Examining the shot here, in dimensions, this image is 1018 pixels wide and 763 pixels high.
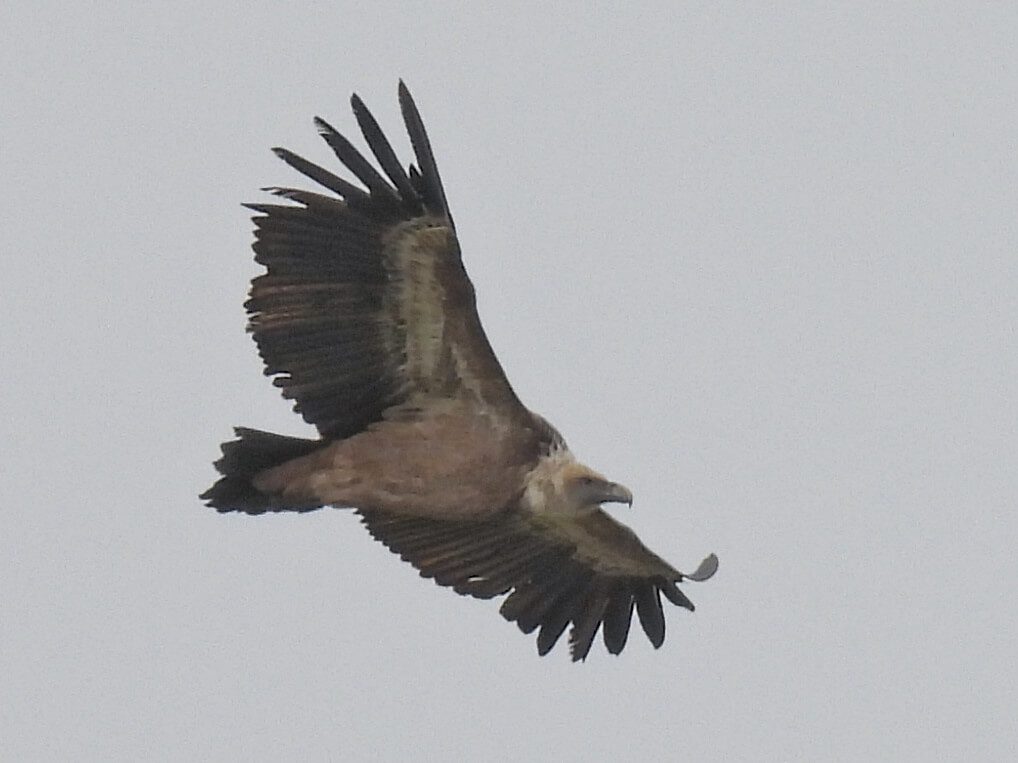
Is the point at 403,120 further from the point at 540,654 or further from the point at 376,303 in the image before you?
the point at 540,654

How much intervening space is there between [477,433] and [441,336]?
0.66 meters

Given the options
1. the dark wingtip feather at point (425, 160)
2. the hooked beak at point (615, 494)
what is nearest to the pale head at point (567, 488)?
the hooked beak at point (615, 494)

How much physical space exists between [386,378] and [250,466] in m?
1.01

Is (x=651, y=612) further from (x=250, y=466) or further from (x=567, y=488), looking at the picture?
(x=250, y=466)

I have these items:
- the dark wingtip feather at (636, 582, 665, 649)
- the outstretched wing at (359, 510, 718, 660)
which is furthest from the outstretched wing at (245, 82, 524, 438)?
the dark wingtip feather at (636, 582, 665, 649)

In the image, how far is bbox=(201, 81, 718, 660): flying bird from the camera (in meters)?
15.5

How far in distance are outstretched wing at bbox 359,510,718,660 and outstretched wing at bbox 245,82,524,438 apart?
111cm

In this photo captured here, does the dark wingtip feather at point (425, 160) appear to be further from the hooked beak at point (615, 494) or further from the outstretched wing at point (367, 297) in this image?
the hooked beak at point (615, 494)

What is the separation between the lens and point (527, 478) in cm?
1634

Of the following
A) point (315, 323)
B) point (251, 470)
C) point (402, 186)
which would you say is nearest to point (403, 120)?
point (402, 186)

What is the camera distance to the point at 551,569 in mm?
17359

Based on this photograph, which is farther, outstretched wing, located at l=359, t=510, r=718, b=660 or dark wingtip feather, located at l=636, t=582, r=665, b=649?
dark wingtip feather, located at l=636, t=582, r=665, b=649

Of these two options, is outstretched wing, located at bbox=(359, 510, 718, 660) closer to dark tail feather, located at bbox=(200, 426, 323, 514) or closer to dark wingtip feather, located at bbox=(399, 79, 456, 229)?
dark tail feather, located at bbox=(200, 426, 323, 514)

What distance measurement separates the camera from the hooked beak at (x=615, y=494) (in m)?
16.3
